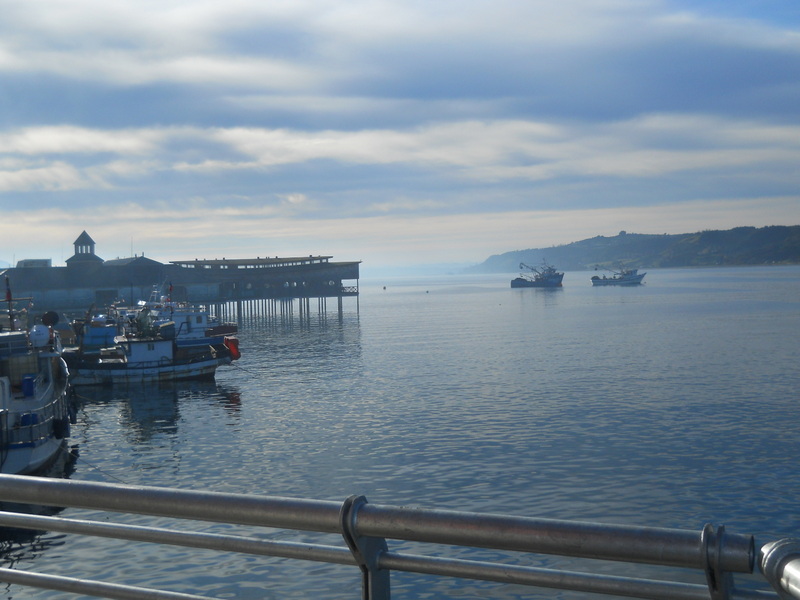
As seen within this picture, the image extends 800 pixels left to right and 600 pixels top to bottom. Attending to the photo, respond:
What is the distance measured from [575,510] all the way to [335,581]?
872 centimetres

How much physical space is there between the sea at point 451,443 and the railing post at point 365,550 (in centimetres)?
1709

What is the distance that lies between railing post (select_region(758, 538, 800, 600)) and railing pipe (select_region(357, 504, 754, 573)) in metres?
0.06

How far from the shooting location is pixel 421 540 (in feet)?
11.3

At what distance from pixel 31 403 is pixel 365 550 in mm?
37765

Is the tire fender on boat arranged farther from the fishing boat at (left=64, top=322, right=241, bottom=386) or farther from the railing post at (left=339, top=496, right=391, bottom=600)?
the railing post at (left=339, top=496, right=391, bottom=600)

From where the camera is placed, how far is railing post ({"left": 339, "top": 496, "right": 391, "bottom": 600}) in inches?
136

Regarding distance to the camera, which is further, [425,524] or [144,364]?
[144,364]

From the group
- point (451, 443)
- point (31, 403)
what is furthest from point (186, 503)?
point (31, 403)

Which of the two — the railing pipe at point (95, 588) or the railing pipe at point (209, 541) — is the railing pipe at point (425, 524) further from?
the railing pipe at point (95, 588)

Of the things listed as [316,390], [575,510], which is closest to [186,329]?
[316,390]

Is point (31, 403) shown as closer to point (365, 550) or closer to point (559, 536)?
point (365, 550)

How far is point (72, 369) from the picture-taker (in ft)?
200

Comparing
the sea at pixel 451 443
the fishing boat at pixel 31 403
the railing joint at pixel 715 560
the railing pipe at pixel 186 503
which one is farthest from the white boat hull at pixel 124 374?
the railing joint at pixel 715 560

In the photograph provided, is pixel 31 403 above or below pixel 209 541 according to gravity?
below
